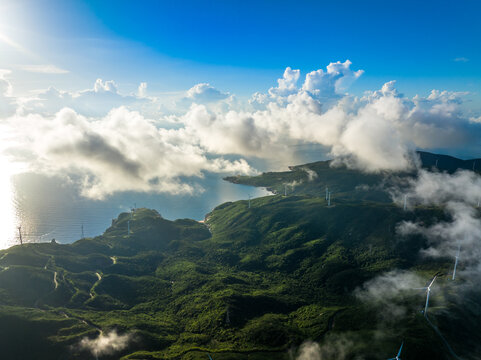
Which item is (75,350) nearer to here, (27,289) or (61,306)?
(61,306)

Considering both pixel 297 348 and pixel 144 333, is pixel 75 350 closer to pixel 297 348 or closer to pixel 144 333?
pixel 144 333

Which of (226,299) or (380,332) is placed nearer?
(380,332)

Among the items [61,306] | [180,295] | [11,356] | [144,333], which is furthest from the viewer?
[180,295]

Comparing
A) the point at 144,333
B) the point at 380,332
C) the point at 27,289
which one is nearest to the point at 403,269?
the point at 380,332

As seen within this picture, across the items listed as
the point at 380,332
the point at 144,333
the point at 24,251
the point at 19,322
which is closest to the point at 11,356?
the point at 19,322

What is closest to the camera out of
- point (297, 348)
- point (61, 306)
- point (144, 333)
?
point (297, 348)

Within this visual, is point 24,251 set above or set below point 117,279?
above

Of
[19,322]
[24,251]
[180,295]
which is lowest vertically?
[180,295]

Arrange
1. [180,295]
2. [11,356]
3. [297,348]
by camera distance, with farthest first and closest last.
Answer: [180,295] < [297,348] < [11,356]

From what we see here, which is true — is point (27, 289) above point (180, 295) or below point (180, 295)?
above
